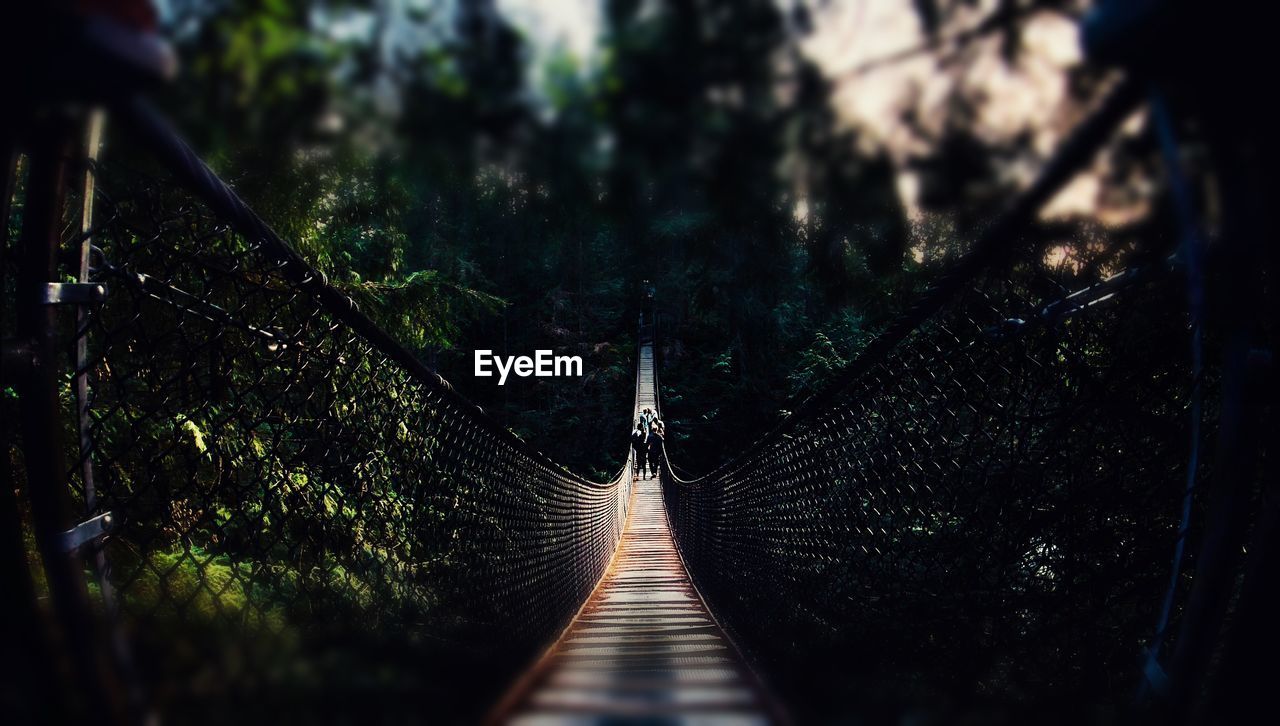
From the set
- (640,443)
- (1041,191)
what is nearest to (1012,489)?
(1041,191)

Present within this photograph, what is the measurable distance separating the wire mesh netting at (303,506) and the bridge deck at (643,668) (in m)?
0.10

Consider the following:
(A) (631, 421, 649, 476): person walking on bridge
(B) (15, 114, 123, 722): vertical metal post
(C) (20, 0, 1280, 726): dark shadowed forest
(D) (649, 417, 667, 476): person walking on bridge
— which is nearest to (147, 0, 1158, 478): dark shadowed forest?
(C) (20, 0, 1280, 726): dark shadowed forest

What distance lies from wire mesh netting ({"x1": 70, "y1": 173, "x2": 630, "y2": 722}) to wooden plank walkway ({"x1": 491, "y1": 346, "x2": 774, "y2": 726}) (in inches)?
3.3

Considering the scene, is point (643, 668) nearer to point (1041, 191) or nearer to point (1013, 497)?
point (1013, 497)

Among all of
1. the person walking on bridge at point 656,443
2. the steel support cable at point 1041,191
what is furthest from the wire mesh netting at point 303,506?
the person walking on bridge at point 656,443

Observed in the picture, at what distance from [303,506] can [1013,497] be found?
1.69 metres

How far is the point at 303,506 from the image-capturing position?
1534 millimetres

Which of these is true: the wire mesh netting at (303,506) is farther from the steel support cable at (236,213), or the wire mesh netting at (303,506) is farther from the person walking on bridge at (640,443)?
the person walking on bridge at (640,443)

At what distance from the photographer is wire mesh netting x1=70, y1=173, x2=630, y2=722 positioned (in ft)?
1.76

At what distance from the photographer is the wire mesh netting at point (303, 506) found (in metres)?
0.54

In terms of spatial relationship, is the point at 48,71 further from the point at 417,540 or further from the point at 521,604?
the point at 521,604

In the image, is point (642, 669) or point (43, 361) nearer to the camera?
point (43, 361)

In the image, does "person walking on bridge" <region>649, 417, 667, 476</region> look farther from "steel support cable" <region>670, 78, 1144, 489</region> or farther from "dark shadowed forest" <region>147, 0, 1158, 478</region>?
"dark shadowed forest" <region>147, 0, 1158, 478</region>

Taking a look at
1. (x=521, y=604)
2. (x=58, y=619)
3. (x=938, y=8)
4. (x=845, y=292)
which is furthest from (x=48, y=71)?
(x=521, y=604)
